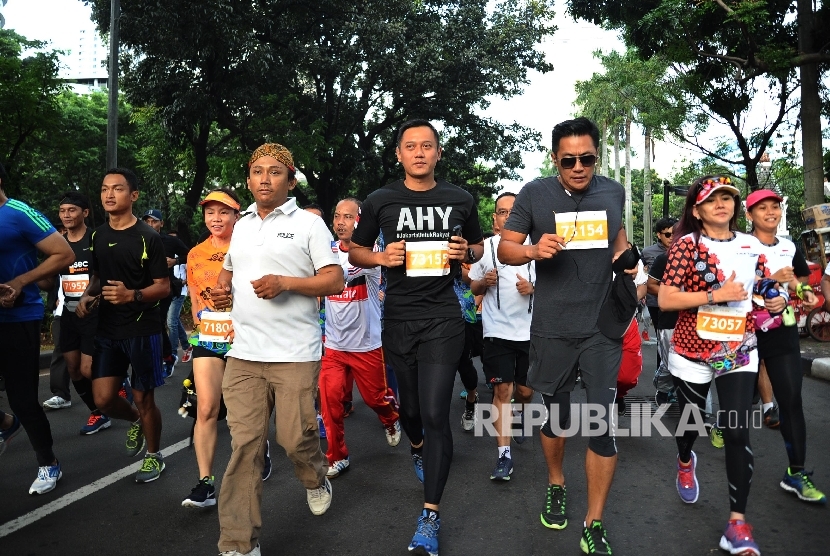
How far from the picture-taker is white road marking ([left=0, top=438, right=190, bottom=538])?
4.37 m

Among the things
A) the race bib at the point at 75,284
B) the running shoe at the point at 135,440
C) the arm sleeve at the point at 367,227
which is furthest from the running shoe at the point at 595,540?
the race bib at the point at 75,284

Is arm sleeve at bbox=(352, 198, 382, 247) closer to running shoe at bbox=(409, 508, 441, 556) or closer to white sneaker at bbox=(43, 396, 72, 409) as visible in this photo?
running shoe at bbox=(409, 508, 441, 556)

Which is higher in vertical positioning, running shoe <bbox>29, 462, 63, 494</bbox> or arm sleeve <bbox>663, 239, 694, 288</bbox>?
arm sleeve <bbox>663, 239, 694, 288</bbox>

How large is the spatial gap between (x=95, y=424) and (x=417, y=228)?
421 cm

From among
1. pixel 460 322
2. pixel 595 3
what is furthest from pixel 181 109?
pixel 460 322

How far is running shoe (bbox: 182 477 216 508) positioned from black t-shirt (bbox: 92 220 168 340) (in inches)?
48.8

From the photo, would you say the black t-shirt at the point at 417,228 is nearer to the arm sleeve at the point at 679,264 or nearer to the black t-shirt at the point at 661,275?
the arm sleeve at the point at 679,264

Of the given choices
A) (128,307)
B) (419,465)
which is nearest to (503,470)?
(419,465)

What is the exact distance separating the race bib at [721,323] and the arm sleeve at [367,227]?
187cm

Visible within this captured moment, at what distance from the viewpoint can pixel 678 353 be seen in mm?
4227

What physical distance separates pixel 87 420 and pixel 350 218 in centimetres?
345

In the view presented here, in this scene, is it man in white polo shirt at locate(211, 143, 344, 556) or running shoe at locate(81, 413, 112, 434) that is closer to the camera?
man in white polo shirt at locate(211, 143, 344, 556)

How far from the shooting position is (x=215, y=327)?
463 cm

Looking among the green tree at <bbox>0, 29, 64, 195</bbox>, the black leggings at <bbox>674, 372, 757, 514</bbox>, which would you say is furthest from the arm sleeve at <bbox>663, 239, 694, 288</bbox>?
the green tree at <bbox>0, 29, 64, 195</bbox>
